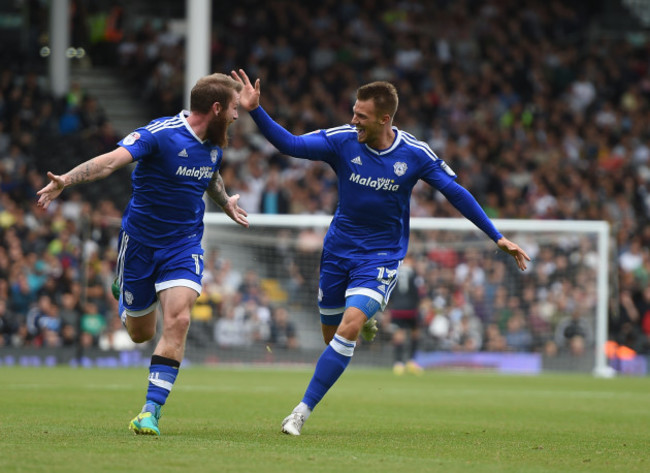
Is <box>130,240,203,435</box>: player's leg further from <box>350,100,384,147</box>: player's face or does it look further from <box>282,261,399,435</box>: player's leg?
<box>350,100,384,147</box>: player's face

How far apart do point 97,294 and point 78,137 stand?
4866 millimetres

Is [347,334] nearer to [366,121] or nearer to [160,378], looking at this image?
[160,378]

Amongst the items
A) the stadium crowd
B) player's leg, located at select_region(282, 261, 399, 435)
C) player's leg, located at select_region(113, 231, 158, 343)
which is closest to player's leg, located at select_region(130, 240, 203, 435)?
player's leg, located at select_region(113, 231, 158, 343)

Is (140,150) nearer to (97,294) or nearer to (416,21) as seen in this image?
(97,294)

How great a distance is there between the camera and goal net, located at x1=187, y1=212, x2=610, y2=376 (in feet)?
68.0

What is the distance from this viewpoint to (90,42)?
2994 cm

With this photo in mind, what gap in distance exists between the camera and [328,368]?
860 centimetres

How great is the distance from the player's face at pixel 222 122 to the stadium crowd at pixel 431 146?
40.4 feet

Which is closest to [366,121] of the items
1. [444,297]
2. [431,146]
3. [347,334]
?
[347,334]

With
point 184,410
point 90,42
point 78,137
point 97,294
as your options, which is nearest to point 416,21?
point 90,42

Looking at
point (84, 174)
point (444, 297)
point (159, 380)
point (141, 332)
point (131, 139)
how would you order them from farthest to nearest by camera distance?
point (444, 297)
point (141, 332)
point (159, 380)
point (131, 139)
point (84, 174)

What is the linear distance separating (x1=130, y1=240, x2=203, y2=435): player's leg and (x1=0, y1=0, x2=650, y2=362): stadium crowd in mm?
12114

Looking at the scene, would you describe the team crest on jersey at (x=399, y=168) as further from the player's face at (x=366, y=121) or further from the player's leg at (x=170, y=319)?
the player's leg at (x=170, y=319)

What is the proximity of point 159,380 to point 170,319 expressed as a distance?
17.5 inches
